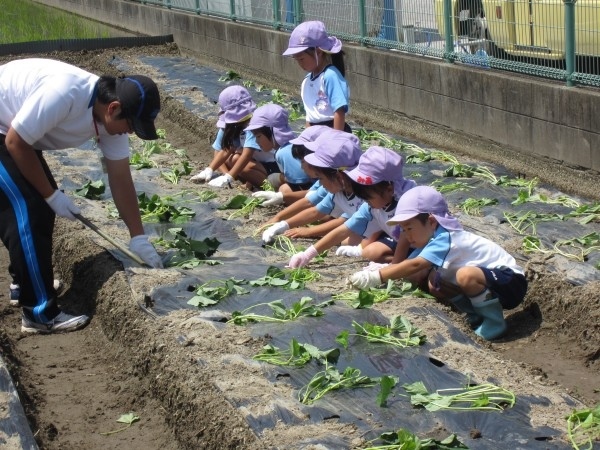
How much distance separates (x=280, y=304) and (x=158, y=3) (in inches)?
648

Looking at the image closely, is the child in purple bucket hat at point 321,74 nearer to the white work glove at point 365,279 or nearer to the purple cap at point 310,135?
the purple cap at point 310,135

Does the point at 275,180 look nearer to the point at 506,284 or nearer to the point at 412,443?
the point at 506,284

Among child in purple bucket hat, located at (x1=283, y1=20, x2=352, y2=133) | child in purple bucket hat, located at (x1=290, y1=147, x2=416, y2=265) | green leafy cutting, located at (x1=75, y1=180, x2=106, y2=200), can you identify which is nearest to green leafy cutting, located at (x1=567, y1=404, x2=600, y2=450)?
child in purple bucket hat, located at (x1=290, y1=147, x2=416, y2=265)

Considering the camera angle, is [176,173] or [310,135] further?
[176,173]

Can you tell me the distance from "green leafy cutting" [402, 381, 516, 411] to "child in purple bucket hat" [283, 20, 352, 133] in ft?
12.9

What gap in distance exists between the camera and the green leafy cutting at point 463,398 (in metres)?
4.27

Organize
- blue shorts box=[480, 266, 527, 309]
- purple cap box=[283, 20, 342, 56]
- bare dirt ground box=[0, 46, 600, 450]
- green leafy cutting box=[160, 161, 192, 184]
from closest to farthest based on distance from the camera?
1. bare dirt ground box=[0, 46, 600, 450]
2. blue shorts box=[480, 266, 527, 309]
3. purple cap box=[283, 20, 342, 56]
4. green leafy cutting box=[160, 161, 192, 184]

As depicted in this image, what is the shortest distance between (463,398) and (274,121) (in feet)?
13.8

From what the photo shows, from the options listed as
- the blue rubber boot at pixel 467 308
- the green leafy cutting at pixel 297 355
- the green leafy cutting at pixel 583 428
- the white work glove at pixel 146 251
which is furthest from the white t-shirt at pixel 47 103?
the green leafy cutting at pixel 583 428

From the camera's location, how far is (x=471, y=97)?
10.5 m

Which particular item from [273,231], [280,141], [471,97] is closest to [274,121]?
[280,141]

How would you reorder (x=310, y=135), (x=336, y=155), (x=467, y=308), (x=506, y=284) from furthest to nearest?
(x=310, y=135)
(x=336, y=155)
(x=467, y=308)
(x=506, y=284)

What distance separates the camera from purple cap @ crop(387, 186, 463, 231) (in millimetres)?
5645

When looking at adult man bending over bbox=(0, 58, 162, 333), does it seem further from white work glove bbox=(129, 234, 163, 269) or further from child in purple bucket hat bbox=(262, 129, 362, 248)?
child in purple bucket hat bbox=(262, 129, 362, 248)
